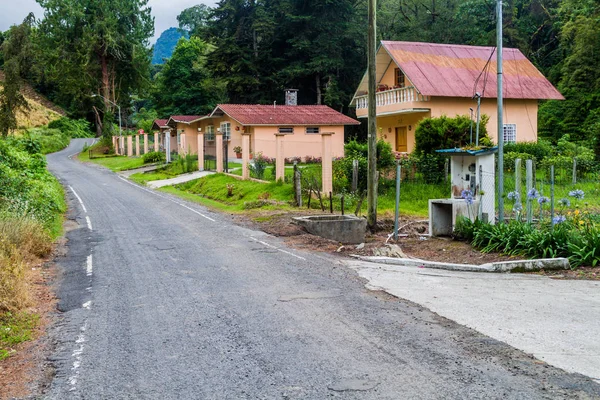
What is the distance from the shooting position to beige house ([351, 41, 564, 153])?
34.6 metres

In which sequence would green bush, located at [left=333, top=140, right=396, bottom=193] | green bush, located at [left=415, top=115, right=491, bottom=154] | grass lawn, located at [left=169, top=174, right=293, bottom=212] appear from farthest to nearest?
1. green bush, located at [left=415, top=115, right=491, bottom=154]
2. green bush, located at [left=333, top=140, right=396, bottom=193]
3. grass lawn, located at [left=169, top=174, right=293, bottom=212]

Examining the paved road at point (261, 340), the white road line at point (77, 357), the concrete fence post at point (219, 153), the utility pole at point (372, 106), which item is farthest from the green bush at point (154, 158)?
the white road line at point (77, 357)

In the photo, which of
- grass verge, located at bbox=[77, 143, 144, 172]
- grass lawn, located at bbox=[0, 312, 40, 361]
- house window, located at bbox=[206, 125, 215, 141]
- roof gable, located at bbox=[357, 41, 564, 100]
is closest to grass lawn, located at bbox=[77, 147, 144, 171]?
grass verge, located at bbox=[77, 143, 144, 172]

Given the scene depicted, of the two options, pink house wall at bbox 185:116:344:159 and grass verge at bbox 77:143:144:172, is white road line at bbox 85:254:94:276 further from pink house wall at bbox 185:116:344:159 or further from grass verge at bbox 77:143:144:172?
grass verge at bbox 77:143:144:172

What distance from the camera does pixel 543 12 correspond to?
53938mm

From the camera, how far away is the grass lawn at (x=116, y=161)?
4694 centimetres

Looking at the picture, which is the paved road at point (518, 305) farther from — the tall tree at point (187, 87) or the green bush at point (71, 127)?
the green bush at point (71, 127)

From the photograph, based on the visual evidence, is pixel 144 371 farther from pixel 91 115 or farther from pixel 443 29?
pixel 91 115

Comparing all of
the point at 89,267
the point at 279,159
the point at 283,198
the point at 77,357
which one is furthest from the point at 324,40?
the point at 77,357

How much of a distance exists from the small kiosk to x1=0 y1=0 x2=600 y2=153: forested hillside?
27565 mm

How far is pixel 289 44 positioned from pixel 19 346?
5153 centimetres

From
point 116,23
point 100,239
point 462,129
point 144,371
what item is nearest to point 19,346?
point 144,371

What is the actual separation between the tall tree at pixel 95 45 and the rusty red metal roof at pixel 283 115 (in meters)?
26.2

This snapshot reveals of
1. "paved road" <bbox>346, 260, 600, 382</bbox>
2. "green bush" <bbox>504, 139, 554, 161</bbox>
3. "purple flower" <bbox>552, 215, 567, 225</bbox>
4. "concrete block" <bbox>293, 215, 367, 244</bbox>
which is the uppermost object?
"green bush" <bbox>504, 139, 554, 161</bbox>
